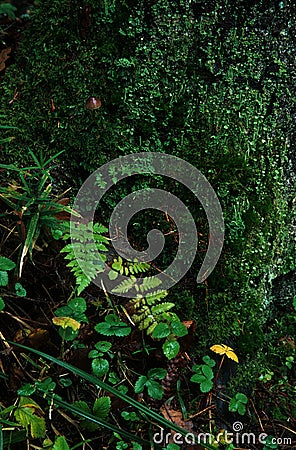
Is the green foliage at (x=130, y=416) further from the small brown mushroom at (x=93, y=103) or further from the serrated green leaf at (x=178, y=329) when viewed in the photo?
the small brown mushroom at (x=93, y=103)

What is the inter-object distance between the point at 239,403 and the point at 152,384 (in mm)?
516

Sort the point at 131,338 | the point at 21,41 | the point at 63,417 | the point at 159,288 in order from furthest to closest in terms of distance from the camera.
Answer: the point at 21,41 → the point at 159,288 → the point at 131,338 → the point at 63,417

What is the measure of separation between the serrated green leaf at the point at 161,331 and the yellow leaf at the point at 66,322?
0.35 meters

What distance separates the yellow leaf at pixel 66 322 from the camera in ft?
6.49

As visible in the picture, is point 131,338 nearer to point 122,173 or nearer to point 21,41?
point 122,173

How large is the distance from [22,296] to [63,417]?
0.55m

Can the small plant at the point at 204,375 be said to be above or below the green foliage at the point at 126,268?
below

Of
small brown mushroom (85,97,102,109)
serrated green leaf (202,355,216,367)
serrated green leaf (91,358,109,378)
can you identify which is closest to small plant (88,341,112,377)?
serrated green leaf (91,358,109,378)

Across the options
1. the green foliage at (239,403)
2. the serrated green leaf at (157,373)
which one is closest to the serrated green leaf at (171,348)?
the serrated green leaf at (157,373)

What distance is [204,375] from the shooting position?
7.27ft

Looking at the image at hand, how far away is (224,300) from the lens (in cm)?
247

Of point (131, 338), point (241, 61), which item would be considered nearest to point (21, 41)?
point (241, 61)

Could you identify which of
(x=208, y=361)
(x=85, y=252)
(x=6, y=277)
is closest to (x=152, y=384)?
(x=208, y=361)

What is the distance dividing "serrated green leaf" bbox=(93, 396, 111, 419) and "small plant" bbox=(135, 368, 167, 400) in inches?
6.2
